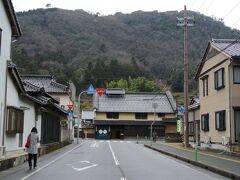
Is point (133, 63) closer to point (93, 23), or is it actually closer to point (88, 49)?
point (88, 49)

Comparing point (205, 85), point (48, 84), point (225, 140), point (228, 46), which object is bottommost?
point (225, 140)

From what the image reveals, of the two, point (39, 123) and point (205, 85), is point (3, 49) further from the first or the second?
point (205, 85)

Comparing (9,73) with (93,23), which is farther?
(93,23)

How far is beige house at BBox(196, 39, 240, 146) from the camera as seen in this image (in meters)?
25.4

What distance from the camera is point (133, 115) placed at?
77.6 meters

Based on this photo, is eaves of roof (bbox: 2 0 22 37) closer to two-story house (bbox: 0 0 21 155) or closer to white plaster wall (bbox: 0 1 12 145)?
two-story house (bbox: 0 0 21 155)

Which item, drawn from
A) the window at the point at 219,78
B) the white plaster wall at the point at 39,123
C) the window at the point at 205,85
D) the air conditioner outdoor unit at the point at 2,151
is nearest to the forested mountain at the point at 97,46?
the window at the point at 205,85

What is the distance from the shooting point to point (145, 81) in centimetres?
11212

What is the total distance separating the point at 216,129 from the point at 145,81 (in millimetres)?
83836

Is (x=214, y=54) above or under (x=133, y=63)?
under

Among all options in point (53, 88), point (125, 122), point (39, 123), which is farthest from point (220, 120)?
point (125, 122)

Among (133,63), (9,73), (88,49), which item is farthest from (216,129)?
(88,49)

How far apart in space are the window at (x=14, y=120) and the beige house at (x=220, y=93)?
12.9 meters

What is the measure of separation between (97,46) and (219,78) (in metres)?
107
